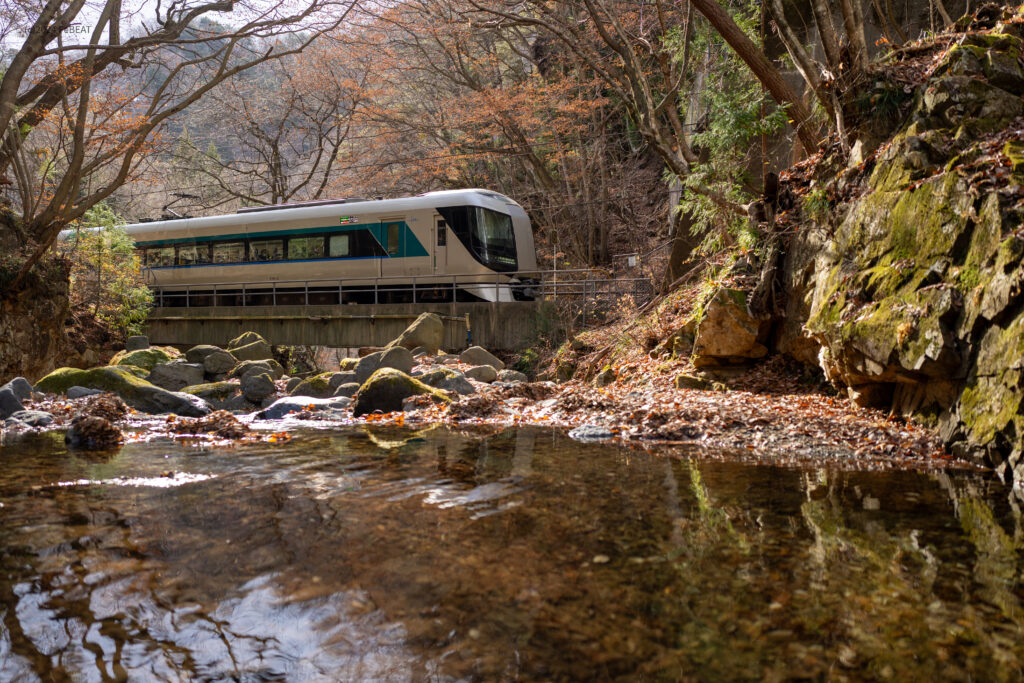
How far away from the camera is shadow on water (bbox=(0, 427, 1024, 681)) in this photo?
2.49 m

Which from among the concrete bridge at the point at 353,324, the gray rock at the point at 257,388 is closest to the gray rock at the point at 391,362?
the gray rock at the point at 257,388

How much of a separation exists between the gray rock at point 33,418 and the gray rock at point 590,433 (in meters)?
7.05

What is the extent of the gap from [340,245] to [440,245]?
123 inches

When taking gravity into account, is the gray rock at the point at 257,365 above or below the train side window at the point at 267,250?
below

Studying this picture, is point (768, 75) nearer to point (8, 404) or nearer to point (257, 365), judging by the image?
point (257, 365)

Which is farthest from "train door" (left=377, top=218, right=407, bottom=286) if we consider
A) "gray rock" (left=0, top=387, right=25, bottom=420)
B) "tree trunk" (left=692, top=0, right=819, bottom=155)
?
"tree trunk" (left=692, top=0, right=819, bottom=155)

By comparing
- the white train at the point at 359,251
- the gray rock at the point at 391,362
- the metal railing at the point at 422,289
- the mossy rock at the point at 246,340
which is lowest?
the gray rock at the point at 391,362

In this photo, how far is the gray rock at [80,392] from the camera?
36.5ft

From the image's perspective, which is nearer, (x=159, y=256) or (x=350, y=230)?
(x=350, y=230)

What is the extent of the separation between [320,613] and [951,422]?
17.9 feet

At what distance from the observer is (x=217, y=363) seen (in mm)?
15328

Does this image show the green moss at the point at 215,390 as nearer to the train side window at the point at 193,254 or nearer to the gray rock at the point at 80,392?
the gray rock at the point at 80,392

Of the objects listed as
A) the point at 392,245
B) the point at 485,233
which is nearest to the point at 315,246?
the point at 392,245

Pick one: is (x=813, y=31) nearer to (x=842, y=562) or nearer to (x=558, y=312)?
(x=558, y=312)
